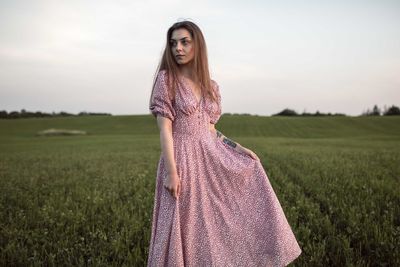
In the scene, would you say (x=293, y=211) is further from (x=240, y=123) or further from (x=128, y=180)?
(x=240, y=123)

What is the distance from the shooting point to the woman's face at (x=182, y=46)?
3.60m

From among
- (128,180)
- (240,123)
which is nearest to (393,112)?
(240,123)

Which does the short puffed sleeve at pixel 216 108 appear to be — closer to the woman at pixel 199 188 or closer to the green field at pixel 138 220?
the woman at pixel 199 188

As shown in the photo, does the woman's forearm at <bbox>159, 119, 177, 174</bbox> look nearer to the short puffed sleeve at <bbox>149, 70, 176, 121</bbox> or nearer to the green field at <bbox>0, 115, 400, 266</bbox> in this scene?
the short puffed sleeve at <bbox>149, 70, 176, 121</bbox>

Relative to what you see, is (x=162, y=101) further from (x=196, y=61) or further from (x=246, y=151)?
(x=246, y=151)

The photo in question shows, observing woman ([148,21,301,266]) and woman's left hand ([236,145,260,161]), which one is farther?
woman's left hand ([236,145,260,161])

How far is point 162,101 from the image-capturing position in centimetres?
348

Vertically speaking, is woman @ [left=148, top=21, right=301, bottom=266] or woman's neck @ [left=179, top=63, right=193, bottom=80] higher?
woman's neck @ [left=179, top=63, right=193, bottom=80]

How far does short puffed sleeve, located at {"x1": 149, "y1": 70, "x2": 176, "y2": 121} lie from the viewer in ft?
11.3

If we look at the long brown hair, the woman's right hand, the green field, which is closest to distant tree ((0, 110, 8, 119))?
the green field

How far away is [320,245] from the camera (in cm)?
497

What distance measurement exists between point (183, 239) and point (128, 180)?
8.18 metres

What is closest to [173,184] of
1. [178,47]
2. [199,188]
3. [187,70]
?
[199,188]

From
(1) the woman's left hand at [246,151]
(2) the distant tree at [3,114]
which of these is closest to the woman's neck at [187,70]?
(1) the woman's left hand at [246,151]
